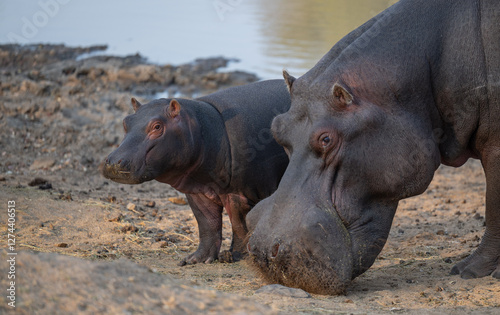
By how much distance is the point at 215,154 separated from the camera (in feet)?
20.1

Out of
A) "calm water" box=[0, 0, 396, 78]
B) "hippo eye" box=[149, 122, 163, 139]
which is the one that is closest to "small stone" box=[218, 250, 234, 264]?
"hippo eye" box=[149, 122, 163, 139]

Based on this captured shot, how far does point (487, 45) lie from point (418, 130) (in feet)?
2.48

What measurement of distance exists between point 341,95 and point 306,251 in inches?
40.9

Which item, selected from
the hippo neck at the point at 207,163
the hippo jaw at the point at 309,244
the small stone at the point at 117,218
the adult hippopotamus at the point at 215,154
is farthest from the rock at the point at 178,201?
the hippo jaw at the point at 309,244

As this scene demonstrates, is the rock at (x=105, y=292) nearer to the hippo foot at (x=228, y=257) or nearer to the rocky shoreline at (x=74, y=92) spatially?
the hippo foot at (x=228, y=257)

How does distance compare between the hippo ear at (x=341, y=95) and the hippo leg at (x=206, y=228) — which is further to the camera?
the hippo leg at (x=206, y=228)

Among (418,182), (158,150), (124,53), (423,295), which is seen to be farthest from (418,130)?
(124,53)

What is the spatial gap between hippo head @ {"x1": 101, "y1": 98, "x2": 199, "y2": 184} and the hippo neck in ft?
0.27

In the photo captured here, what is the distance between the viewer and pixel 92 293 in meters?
3.35

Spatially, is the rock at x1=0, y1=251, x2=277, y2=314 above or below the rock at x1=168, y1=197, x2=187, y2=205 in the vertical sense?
below

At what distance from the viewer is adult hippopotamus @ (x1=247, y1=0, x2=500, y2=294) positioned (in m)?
4.35

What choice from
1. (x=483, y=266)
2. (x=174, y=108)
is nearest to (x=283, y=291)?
(x=483, y=266)

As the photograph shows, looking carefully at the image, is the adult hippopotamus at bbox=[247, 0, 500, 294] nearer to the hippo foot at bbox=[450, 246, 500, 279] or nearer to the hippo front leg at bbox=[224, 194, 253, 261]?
the hippo foot at bbox=[450, 246, 500, 279]

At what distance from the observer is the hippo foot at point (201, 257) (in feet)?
20.1
